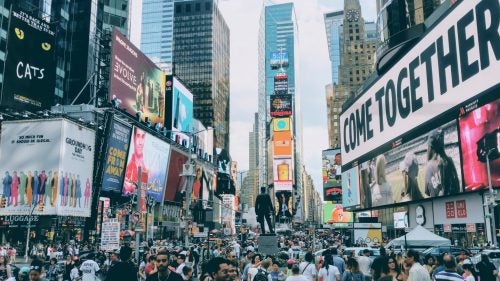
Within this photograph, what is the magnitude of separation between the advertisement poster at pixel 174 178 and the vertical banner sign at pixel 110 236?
193 feet

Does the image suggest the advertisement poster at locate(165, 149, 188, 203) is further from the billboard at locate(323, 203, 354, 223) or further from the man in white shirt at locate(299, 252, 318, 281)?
the man in white shirt at locate(299, 252, 318, 281)

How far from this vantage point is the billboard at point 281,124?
5281 inches

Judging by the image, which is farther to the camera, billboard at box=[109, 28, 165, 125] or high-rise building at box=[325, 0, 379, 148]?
high-rise building at box=[325, 0, 379, 148]

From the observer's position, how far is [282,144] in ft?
437

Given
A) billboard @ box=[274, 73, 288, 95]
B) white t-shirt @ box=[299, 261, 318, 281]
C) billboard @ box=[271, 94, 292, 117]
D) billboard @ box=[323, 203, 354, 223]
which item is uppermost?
billboard @ box=[274, 73, 288, 95]

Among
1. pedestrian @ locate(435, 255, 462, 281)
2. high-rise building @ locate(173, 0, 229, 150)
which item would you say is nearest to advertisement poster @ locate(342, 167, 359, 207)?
pedestrian @ locate(435, 255, 462, 281)

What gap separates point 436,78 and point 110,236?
27.8 metres

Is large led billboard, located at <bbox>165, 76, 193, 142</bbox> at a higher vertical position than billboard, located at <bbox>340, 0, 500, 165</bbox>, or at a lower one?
higher

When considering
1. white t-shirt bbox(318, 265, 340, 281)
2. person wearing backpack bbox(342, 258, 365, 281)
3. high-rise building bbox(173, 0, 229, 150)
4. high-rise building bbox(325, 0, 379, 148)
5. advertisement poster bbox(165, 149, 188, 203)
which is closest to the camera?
person wearing backpack bbox(342, 258, 365, 281)

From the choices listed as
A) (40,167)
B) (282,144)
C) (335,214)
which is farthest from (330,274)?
(282,144)

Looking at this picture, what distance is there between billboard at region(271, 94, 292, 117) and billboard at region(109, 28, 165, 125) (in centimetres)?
6296

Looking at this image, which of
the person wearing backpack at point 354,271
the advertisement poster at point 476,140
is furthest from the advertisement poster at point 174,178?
the person wearing backpack at point 354,271

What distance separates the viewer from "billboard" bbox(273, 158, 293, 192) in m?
134

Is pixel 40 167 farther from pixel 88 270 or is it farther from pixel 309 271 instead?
pixel 309 271
